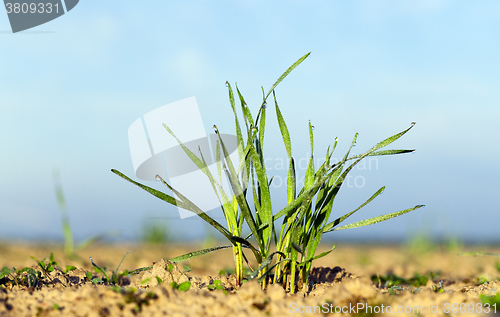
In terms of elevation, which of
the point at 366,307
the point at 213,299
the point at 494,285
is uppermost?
the point at 213,299

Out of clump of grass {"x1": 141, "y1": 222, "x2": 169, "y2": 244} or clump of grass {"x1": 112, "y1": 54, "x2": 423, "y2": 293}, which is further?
clump of grass {"x1": 141, "y1": 222, "x2": 169, "y2": 244}

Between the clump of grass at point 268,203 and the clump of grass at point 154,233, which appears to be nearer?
the clump of grass at point 268,203

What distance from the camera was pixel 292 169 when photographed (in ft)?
6.15

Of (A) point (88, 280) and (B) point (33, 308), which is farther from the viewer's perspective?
(A) point (88, 280)

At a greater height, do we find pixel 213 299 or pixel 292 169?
pixel 292 169

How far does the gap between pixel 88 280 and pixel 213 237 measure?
2647mm

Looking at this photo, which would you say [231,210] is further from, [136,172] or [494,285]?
[494,285]

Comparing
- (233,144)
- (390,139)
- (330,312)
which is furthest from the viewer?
(233,144)

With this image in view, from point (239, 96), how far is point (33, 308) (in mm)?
1248

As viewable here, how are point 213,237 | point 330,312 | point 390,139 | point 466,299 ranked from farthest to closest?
1. point 213,237
2. point 390,139
3. point 466,299
4. point 330,312

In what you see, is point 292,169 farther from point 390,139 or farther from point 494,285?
A: point 494,285

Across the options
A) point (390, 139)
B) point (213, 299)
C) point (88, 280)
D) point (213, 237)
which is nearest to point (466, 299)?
point (390, 139)

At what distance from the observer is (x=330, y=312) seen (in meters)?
1.41

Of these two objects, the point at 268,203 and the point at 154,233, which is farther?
the point at 154,233
